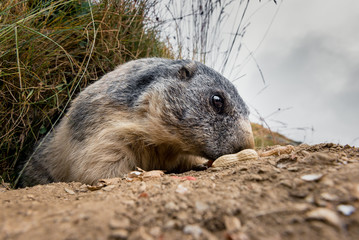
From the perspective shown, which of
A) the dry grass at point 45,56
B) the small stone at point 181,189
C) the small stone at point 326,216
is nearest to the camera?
the small stone at point 326,216

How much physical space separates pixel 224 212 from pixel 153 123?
1.94m

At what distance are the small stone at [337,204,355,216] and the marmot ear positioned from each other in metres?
2.47

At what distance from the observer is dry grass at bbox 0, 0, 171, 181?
13.4 feet

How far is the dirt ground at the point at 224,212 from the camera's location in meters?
1.19

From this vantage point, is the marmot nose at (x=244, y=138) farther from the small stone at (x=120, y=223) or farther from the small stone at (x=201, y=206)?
the small stone at (x=120, y=223)

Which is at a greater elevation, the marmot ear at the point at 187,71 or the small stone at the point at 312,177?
the marmot ear at the point at 187,71

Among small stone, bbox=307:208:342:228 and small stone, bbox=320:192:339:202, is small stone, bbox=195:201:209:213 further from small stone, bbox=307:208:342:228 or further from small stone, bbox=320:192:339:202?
small stone, bbox=320:192:339:202

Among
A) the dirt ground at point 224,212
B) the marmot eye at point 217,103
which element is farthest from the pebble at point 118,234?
the marmot eye at point 217,103

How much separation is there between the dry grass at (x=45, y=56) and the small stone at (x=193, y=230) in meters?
3.19

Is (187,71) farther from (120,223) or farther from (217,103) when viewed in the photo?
(120,223)

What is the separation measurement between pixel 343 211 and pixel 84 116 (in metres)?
3.00

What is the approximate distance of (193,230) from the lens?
4.09 feet

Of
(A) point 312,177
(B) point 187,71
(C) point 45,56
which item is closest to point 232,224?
(A) point 312,177

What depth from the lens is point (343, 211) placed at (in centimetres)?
124
